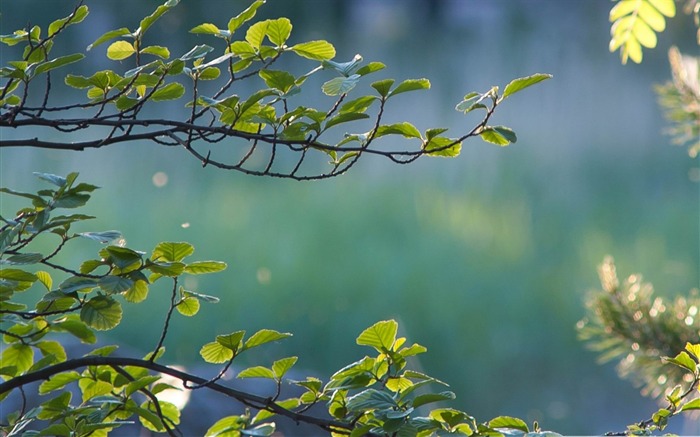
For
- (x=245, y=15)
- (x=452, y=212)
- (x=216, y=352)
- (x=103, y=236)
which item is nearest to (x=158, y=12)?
(x=245, y=15)

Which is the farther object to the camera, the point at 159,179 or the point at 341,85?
the point at 159,179

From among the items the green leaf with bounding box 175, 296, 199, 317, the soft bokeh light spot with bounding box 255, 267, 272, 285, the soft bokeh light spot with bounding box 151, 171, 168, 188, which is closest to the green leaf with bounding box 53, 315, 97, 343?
the green leaf with bounding box 175, 296, 199, 317

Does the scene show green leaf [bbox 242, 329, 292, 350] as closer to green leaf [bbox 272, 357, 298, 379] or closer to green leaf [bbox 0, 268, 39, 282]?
green leaf [bbox 272, 357, 298, 379]

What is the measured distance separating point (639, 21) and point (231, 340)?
0.39 meters

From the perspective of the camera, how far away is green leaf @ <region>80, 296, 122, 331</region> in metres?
0.56

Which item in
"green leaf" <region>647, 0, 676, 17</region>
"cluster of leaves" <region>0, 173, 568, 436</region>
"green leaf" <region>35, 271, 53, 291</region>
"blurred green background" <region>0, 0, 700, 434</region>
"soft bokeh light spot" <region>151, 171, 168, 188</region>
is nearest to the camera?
"green leaf" <region>647, 0, 676, 17</region>

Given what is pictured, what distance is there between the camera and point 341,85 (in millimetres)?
517

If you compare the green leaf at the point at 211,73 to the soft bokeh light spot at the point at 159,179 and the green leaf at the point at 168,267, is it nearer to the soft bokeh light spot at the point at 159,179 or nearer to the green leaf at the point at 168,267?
the green leaf at the point at 168,267

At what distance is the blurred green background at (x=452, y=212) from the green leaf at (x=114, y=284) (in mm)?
2197

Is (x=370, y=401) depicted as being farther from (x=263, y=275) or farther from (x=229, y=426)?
(x=263, y=275)

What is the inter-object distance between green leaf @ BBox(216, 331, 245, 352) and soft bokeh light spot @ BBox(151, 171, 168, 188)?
8.43 ft

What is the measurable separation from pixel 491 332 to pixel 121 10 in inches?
79.5

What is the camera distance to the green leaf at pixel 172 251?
57cm

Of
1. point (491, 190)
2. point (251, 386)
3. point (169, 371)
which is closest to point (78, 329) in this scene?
point (169, 371)
